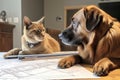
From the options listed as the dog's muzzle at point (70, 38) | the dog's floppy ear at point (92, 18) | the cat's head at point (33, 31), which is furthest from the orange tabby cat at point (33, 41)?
the dog's floppy ear at point (92, 18)

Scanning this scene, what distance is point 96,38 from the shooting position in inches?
37.0

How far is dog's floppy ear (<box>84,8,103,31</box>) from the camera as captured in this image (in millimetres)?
935

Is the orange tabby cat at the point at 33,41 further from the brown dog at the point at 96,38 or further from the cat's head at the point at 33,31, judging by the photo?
the brown dog at the point at 96,38

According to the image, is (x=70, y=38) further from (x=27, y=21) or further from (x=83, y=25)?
(x=27, y=21)

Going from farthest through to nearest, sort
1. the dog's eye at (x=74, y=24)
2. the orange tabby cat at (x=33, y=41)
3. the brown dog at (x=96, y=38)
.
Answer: the orange tabby cat at (x=33, y=41) → the dog's eye at (x=74, y=24) → the brown dog at (x=96, y=38)

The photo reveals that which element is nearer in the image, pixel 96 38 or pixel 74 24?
pixel 96 38

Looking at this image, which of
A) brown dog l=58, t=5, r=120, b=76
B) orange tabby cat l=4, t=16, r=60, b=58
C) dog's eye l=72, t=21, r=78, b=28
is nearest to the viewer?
brown dog l=58, t=5, r=120, b=76

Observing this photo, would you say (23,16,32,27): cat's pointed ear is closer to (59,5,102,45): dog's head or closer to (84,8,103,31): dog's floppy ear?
(59,5,102,45): dog's head

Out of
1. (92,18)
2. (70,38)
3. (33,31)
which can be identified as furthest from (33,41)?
(92,18)

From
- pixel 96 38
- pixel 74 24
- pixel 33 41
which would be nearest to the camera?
pixel 96 38

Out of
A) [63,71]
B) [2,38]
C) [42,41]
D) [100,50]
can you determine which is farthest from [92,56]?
[2,38]

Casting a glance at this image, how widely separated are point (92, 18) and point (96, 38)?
0.09 meters

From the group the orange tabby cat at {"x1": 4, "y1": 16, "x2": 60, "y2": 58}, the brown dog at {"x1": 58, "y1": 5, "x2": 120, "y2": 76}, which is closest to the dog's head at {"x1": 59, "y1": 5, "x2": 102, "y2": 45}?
the brown dog at {"x1": 58, "y1": 5, "x2": 120, "y2": 76}

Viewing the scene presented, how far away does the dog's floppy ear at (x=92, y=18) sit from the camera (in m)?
0.94
